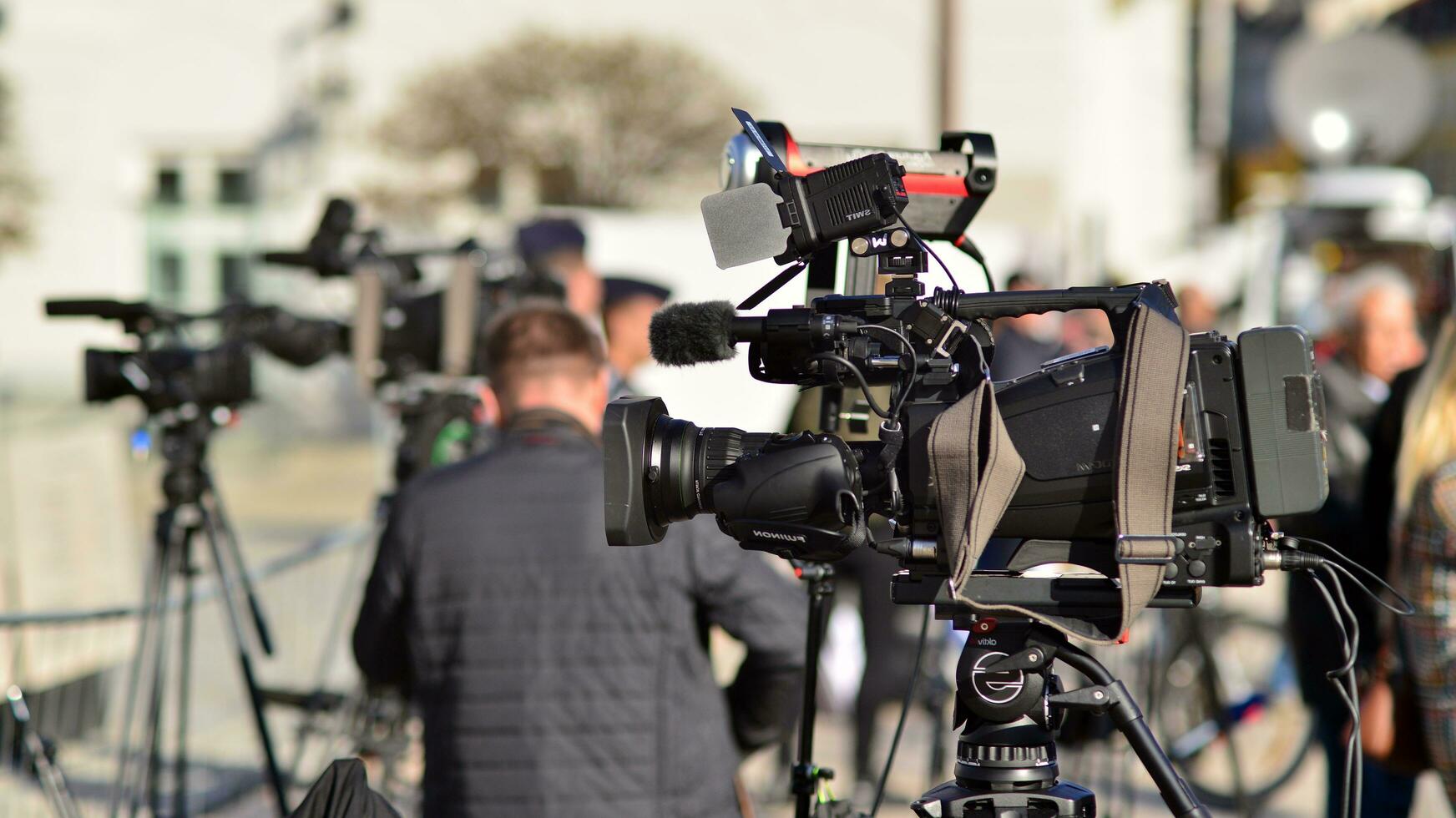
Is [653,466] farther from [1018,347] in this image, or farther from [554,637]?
[1018,347]

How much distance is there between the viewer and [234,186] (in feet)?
67.9

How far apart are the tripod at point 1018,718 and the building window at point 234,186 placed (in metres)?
20.5

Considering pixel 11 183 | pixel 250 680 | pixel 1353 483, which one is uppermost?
pixel 11 183

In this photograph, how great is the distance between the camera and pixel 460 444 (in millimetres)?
4117

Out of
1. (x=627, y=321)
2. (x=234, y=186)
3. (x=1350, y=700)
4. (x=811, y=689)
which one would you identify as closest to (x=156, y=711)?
(x=627, y=321)

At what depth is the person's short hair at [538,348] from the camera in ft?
8.86

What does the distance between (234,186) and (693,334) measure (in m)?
20.5

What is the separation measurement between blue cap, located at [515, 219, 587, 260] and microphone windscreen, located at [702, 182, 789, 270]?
9.64 feet

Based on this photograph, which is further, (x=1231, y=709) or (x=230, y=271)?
(x=230, y=271)

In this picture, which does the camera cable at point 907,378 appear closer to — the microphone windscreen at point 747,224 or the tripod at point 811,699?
the microphone windscreen at point 747,224

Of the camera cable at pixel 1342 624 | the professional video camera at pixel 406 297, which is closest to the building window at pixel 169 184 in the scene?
the professional video camera at pixel 406 297

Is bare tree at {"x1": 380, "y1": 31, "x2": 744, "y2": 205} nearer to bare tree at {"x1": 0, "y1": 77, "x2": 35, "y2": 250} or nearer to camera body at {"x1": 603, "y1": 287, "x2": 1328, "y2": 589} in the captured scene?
bare tree at {"x1": 0, "y1": 77, "x2": 35, "y2": 250}

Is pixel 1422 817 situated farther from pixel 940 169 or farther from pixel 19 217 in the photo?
pixel 19 217

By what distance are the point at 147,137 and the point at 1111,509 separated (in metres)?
21.0
